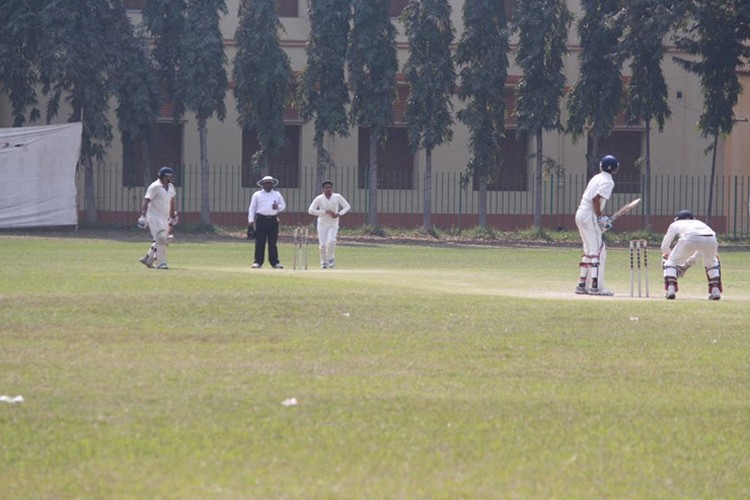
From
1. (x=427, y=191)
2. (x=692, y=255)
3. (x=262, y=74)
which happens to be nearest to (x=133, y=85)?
(x=262, y=74)

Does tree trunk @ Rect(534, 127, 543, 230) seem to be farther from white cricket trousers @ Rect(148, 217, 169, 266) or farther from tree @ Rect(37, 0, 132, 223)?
white cricket trousers @ Rect(148, 217, 169, 266)

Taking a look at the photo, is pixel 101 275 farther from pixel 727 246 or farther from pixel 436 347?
pixel 727 246

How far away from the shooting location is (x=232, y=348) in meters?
12.9

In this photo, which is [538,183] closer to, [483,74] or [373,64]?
[483,74]

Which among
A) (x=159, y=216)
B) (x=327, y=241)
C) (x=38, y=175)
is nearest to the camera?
(x=159, y=216)

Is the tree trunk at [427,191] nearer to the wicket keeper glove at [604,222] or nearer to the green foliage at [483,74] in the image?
the green foliage at [483,74]

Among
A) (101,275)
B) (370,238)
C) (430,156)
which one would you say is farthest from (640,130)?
(101,275)

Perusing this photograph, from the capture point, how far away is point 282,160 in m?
50.8

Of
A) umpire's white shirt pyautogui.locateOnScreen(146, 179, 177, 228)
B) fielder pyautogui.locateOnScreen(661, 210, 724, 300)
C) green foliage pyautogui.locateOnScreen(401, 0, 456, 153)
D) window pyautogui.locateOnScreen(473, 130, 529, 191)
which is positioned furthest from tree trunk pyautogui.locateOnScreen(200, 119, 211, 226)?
fielder pyautogui.locateOnScreen(661, 210, 724, 300)

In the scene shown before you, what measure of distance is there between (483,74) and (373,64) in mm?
3510

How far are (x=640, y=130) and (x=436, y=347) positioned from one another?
1574 inches

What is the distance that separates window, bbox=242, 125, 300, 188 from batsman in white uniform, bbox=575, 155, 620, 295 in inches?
1215

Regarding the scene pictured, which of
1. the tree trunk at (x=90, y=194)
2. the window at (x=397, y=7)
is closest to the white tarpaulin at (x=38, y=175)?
the tree trunk at (x=90, y=194)

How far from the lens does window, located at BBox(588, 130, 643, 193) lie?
51812 millimetres
